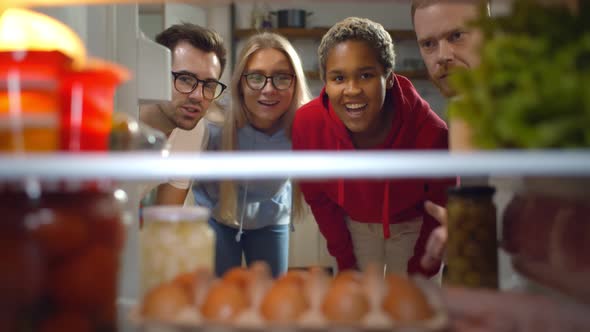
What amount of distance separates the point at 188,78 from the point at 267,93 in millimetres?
269

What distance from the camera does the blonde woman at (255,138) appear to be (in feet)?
6.86

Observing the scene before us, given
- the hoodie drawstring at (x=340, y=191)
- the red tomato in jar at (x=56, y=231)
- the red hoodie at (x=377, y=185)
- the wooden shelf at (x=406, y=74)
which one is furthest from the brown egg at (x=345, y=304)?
the wooden shelf at (x=406, y=74)

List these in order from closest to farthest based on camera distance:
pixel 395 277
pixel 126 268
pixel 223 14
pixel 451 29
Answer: pixel 395 277 < pixel 126 268 < pixel 451 29 < pixel 223 14

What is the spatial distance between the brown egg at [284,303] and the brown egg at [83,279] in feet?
0.72

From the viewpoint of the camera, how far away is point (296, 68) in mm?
2100

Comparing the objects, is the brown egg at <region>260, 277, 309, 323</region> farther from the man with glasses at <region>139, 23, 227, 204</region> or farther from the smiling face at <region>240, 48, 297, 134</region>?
the smiling face at <region>240, 48, 297, 134</region>

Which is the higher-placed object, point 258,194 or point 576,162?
point 576,162

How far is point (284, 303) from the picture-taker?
0.79 metres

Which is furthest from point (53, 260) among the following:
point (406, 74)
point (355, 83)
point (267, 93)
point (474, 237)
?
point (406, 74)

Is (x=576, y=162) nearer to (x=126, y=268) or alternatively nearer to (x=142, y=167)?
(x=142, y=167)

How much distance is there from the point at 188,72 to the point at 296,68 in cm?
37

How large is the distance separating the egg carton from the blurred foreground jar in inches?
2.8

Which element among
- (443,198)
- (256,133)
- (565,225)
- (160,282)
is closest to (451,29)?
(443,198)

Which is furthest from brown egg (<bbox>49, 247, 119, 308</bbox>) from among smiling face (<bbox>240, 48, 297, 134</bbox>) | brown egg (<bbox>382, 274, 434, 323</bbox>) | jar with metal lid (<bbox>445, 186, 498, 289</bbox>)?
smiling face (<bbox>240, 48, 297, 134</bbox>)
